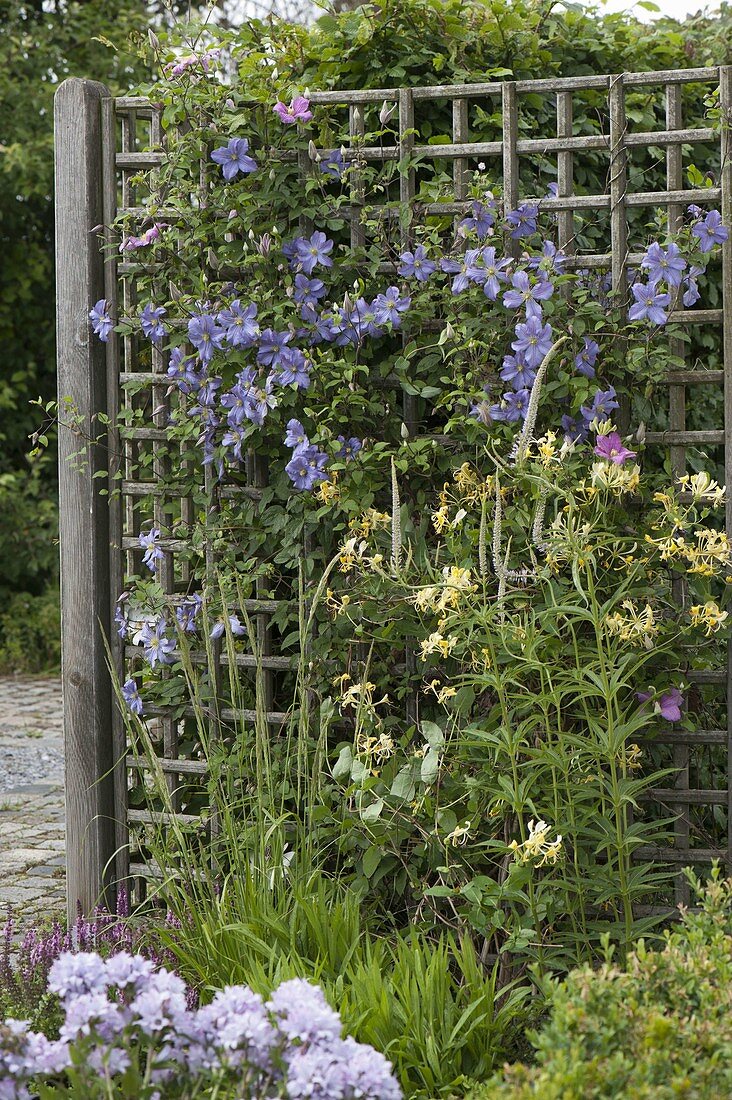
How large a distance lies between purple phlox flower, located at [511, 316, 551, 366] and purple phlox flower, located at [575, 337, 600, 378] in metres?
0.09

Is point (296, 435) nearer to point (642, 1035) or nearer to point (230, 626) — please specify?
point (230, 626)

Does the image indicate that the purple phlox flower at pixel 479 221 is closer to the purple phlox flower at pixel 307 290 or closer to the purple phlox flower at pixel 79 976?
the purple phlox flower at pixel 307 290

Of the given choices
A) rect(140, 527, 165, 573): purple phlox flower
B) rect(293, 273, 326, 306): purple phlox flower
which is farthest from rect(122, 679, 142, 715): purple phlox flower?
rect(293, 273, 326, 306): purple phlox flower

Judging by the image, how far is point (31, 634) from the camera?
8.22 meters

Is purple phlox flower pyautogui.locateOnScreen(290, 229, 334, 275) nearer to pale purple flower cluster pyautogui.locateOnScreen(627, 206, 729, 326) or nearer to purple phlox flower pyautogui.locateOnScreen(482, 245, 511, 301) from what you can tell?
purple phlox flower pyautogui.locateOnScreen(482, 245, 511, 301)

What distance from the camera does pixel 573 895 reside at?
9.14 ft

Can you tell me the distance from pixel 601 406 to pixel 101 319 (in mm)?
1351

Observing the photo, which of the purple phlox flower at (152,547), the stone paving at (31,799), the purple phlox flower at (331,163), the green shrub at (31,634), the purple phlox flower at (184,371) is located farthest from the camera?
the green shrub at (31,634)

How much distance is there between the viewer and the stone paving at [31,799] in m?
4.09

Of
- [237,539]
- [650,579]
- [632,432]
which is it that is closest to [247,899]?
[237,539]

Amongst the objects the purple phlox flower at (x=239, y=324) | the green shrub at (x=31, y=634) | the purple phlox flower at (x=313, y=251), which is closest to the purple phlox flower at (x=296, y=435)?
the purple phlox flower at (x=239, y=324)

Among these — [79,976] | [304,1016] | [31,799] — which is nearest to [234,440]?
[79,976]

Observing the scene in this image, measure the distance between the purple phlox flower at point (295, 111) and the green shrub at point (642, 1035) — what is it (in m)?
2.03

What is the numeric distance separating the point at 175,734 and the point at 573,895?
115 cm
